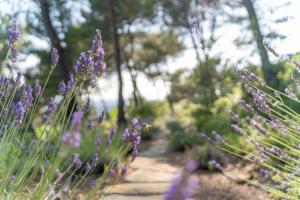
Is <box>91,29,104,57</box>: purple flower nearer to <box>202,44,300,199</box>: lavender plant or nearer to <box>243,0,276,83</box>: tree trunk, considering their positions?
<box>202,44,300,199</box>: lavender plant

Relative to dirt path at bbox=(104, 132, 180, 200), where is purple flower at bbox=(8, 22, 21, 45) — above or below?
above

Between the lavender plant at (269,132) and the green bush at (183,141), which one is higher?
the lavender plant at (269,132)

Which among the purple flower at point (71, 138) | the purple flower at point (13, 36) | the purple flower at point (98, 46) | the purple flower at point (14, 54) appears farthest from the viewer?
the purple flower at point (14, 54)

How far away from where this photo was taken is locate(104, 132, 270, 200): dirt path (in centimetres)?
468

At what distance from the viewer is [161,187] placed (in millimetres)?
5250

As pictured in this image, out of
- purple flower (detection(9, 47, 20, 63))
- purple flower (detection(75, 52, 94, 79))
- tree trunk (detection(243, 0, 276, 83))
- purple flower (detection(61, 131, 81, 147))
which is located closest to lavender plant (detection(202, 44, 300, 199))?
purple flower (detection(75, 52, 94, 79))

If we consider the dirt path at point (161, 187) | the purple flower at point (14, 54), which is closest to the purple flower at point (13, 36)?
the purple flower at point (14, 54)

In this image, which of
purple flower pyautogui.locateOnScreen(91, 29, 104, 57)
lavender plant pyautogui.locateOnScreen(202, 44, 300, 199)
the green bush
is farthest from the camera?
the green bush

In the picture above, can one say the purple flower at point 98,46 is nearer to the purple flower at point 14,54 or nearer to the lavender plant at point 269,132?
the purple flower at point 14,54

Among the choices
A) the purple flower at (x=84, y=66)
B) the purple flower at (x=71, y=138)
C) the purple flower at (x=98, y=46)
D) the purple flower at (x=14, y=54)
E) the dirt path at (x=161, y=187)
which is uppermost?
the purple flower at (x=14, y=54)

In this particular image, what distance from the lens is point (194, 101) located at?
1283 centimetres

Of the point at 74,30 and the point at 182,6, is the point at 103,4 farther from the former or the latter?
the point at 182,6

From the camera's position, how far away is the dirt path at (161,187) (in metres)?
4.68

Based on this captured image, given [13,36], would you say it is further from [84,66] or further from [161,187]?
[161,187]
